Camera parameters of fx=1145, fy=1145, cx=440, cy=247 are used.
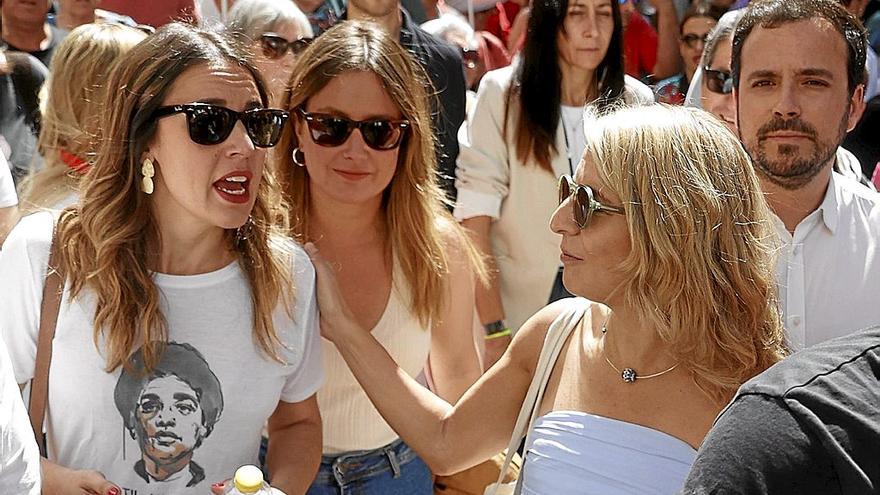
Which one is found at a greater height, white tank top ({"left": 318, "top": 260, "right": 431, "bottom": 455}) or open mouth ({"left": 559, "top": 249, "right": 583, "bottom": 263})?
open mouth ({"left": 559, "top": 249, "right": 583, "bottom": 263})

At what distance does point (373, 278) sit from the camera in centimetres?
291

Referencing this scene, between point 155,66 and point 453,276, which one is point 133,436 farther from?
point 453,276

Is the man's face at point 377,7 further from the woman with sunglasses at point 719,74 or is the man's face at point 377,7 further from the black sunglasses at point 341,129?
the black sunglasses at point 341,129

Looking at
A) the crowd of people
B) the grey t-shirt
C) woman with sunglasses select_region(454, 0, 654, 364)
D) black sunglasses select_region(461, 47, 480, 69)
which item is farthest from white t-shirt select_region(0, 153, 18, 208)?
black sunglasses select_region(461, 47, 480, 69)

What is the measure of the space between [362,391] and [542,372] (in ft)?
2.15

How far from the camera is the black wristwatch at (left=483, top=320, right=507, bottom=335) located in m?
4.10

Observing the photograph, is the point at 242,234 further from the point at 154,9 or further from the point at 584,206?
the point at 154,9

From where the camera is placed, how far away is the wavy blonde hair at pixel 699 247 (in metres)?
2.13

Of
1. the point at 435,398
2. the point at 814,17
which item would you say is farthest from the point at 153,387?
the point at 814,17

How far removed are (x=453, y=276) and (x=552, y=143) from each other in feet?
4.37

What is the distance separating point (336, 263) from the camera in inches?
115

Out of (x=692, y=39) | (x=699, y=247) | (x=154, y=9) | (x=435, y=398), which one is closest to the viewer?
(x=699, y=247)

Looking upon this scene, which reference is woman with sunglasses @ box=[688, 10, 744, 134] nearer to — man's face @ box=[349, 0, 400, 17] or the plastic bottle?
man's face @ box=[349, 0, 400, 17]

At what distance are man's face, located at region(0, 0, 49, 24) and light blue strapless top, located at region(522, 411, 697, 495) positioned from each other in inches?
137
